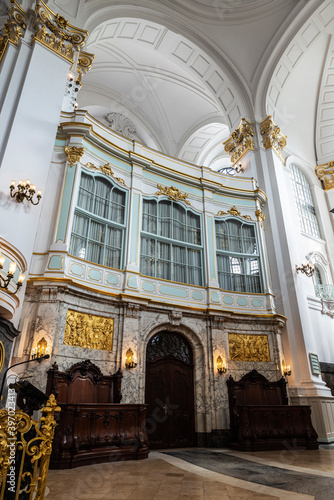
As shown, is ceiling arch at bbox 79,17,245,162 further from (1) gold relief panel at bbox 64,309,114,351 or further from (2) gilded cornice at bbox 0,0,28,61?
(1) gold relief panel at bbox 64,309,114,351

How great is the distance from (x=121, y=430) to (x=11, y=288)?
13.5 ft

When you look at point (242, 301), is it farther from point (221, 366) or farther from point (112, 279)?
point (112, 279)

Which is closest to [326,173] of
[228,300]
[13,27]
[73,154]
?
[228,300]

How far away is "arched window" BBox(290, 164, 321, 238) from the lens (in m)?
19.0

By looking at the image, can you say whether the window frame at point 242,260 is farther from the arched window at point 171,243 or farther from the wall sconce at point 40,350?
the wall sconce at point 40,350

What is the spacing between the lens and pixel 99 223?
11367 millimetres

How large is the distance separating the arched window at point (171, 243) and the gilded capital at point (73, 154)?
2833 mm

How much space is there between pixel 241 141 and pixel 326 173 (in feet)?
21.1

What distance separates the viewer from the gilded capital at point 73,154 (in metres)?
11.0

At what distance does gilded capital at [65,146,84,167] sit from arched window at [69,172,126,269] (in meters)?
0.47

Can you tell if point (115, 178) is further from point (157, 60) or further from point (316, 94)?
point (316, 94)

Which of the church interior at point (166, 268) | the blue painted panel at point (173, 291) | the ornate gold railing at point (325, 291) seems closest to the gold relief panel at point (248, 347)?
the church interior at point (166, 268)

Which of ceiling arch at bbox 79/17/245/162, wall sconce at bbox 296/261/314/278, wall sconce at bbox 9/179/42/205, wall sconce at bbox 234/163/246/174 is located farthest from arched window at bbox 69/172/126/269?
ceiling arch at bbox 79/17/245/162

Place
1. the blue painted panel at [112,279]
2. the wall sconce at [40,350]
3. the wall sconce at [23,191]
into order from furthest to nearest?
the blue painted panel at [112,279]
the wall sconce at [23,191]
the wall sconce at [40,350]
